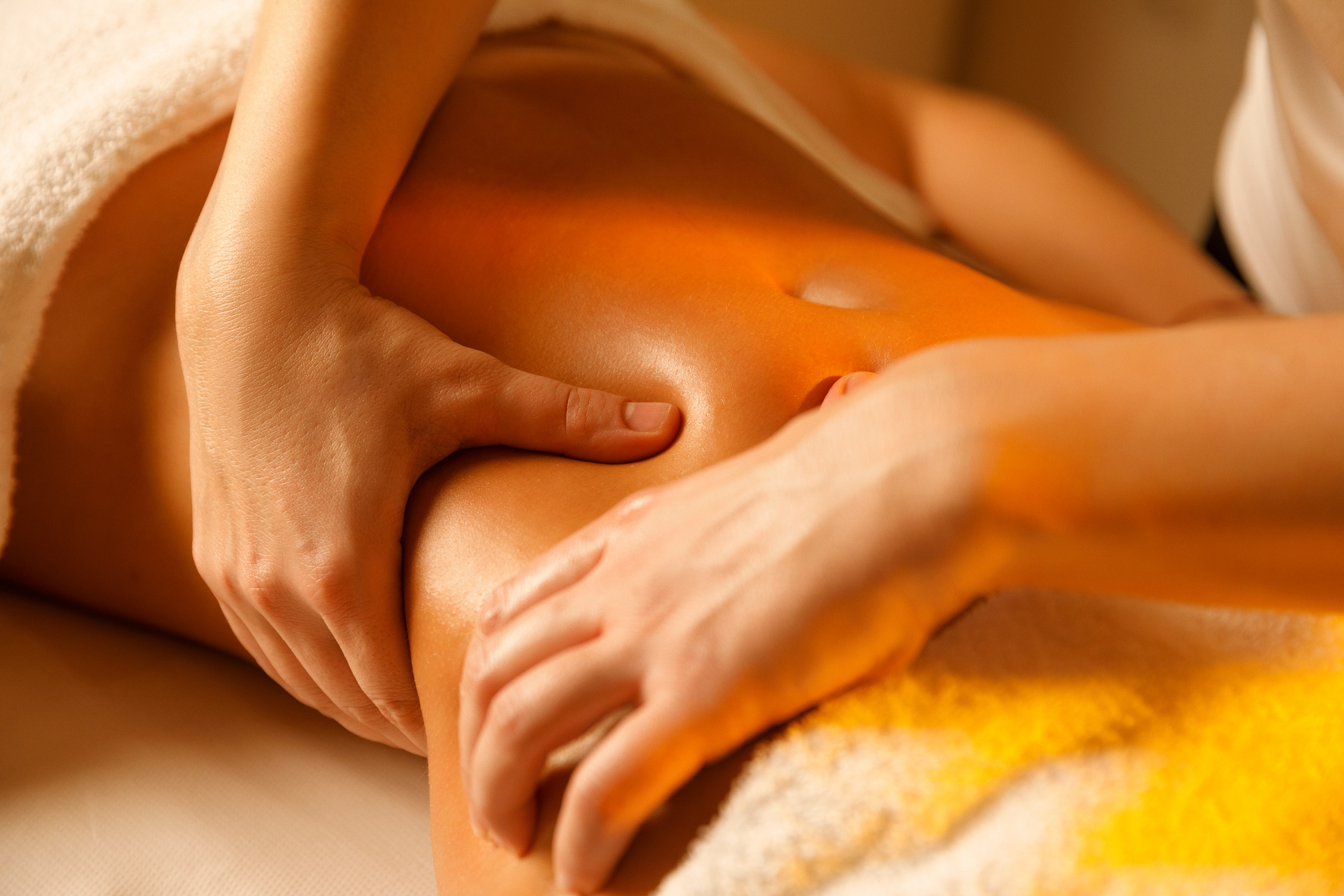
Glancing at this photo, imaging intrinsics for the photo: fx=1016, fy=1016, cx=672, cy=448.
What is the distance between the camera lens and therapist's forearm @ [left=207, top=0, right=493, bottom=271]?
60 centimetres

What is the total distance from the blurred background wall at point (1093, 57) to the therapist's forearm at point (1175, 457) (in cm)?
150

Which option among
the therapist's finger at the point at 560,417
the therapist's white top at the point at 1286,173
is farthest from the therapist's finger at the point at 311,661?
the therapist's white top at the point at 1286,173

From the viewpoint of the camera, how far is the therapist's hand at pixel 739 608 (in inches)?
15.1

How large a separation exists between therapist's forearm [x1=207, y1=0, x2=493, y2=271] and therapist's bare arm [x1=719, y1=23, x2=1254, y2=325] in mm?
579

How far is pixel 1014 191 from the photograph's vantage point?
43.5 inches

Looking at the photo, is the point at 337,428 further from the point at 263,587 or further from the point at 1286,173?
the point at 1286,173

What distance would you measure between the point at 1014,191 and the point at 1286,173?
354mm

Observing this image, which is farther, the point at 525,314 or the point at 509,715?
the point at 525,314

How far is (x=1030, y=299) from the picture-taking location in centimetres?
71

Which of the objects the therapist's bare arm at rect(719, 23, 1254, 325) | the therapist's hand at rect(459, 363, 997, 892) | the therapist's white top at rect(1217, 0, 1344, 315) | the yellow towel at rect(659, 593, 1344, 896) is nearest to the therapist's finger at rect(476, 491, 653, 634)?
the therapist's hand at rect(459, 363, 997, 892)

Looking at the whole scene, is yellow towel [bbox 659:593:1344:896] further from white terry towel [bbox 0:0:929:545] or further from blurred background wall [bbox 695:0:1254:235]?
blurred background wall [bbox 695:0:1254:235]

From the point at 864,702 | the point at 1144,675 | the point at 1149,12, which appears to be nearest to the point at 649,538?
the point at 864,702

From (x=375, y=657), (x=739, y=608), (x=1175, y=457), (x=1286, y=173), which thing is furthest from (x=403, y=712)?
(x=1286, y=173)

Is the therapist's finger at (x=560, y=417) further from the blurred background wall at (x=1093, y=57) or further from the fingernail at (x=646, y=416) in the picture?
the blurred background wall at (x=1093, y=57)
